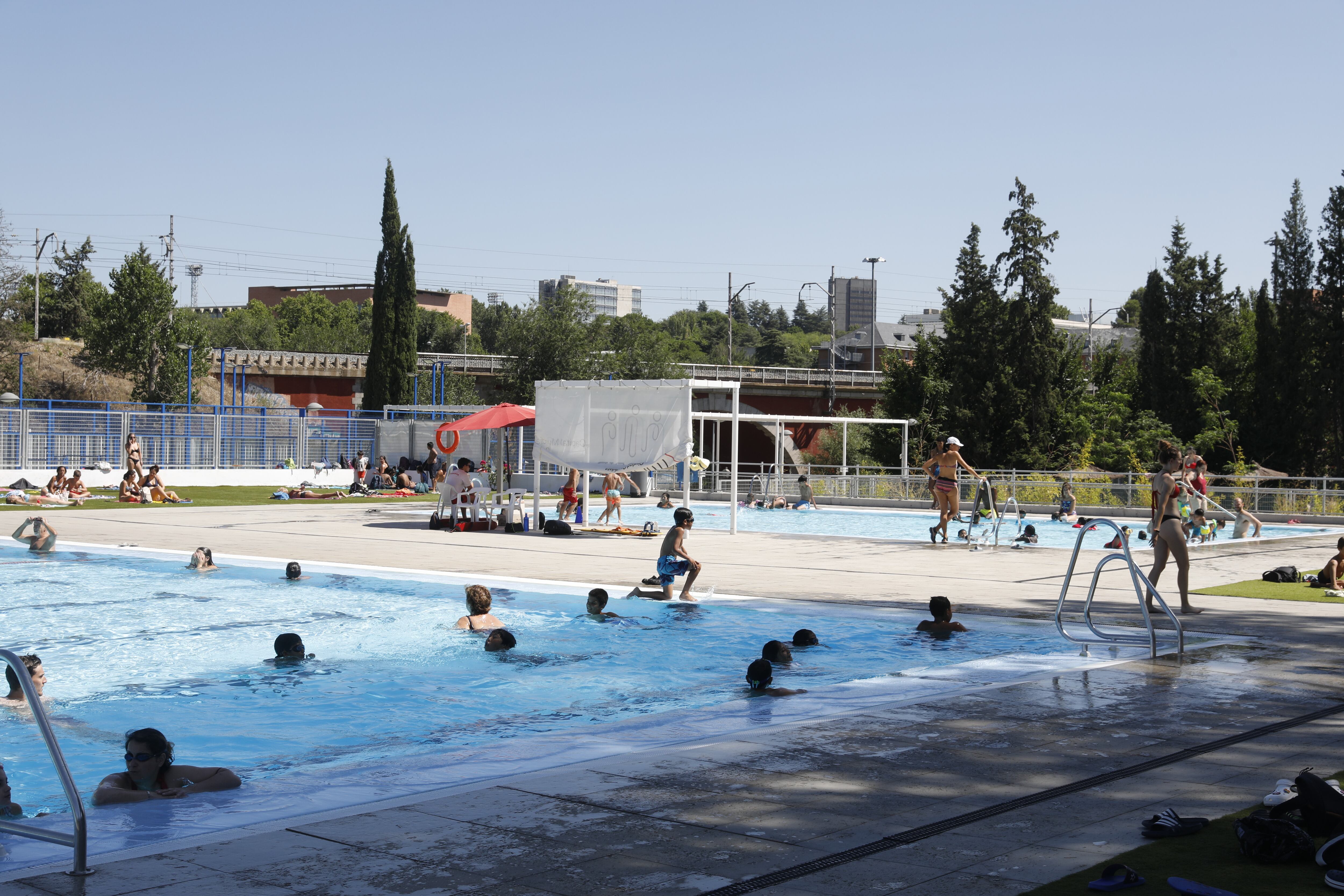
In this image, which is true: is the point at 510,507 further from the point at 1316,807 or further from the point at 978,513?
the point at 1316,807

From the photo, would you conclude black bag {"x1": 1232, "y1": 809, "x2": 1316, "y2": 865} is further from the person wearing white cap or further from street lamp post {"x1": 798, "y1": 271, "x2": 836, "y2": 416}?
street lamp post {"x1": 798, "y1": 271, "x2": 836, "y2": 416}

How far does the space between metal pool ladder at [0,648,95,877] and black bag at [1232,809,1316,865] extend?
459 centimetres

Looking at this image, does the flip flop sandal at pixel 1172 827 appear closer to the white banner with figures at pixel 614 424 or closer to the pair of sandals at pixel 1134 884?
the pair of sandals at pixel 1134 884

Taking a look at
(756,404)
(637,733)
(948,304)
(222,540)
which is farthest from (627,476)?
(756,404)

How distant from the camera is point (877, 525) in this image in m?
30.5

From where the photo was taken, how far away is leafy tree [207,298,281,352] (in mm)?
130375

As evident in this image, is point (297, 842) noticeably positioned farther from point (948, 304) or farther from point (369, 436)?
point (948, 304)

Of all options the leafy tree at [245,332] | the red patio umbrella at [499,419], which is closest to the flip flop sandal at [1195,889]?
the red patio umbrella at [499,419]

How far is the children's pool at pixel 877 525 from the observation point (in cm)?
2630

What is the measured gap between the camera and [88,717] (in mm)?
10555

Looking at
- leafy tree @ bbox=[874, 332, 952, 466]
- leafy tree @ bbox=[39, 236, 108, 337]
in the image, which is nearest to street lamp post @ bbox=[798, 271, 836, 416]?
leafy tree @ bbox=[874, 332, 952, 466]

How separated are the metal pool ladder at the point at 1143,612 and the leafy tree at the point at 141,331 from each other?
51.8 metres

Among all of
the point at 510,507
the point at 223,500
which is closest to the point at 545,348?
the point at 223,500

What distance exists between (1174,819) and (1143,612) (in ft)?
20.2
